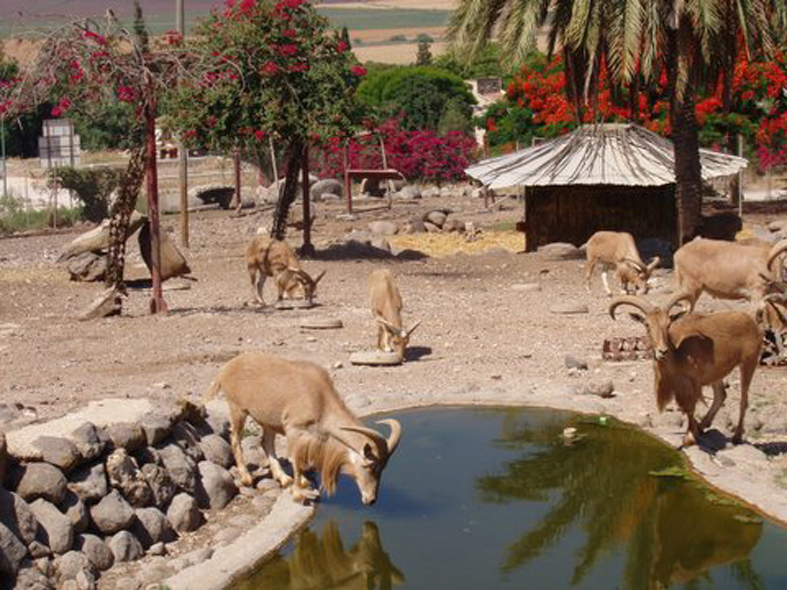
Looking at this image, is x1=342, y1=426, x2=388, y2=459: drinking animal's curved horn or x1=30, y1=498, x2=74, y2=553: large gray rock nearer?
x1=30, y1=498, x2=74, y2=553: large gray rock

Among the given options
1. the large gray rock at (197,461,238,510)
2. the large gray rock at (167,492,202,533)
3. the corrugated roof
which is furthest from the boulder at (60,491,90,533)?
the corrugated roof

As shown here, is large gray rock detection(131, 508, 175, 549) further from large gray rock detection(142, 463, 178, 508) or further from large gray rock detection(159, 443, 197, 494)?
large gray rock detection(159, 443, 197, 494)

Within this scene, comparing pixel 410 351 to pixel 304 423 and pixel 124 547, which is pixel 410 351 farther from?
pixel 124 547

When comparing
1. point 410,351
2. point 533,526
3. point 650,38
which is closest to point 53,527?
point 533,526

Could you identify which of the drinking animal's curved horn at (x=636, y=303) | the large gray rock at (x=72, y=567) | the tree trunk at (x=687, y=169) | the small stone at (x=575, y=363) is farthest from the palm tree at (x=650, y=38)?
the large gray rock at (x=72, y=567)

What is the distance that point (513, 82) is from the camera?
125 feet

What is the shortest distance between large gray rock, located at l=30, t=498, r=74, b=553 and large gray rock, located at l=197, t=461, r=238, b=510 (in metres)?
1.64

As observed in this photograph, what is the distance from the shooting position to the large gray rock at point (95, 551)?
386 inches

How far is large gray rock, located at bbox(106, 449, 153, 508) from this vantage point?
10.4 meters

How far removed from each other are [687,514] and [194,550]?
13.0 feet

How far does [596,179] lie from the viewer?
84.3 ft

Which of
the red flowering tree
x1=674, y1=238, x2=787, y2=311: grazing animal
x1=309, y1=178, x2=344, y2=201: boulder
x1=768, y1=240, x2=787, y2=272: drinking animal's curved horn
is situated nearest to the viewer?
x1=768, y1=240, x2=787, y2=272: drinking animal's curved horn

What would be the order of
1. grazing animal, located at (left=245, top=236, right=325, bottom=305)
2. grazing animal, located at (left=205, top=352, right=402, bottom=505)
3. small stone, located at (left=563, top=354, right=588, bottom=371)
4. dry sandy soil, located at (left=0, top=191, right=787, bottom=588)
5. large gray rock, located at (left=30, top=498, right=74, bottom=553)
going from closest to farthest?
large gray rock, located at (left=30, top=498, right=74, bottom=553)
grazing animal, located at (left=205, top=352, right=402, bottom=505)
dry sandy soil, located at (left=0, top=191, right=787, bottom=588)
small stone, located at (left=563, top=354, right=588, bottom=371)
grazing animal, located at (left=245, top=236, right=325, bottom=305)

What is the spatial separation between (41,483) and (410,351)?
7957 mm
